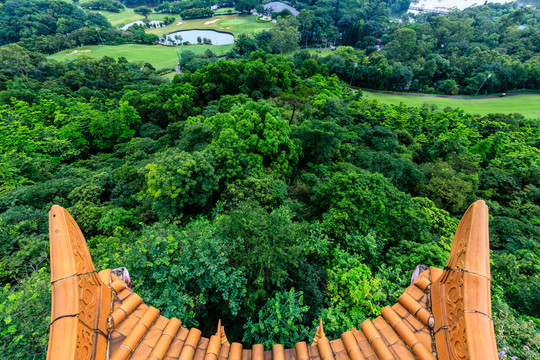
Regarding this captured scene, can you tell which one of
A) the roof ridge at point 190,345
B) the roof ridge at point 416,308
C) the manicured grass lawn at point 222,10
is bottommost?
the roof ridge at point 190,345

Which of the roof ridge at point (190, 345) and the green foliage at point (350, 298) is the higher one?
the roof ridge at point (190, 345)

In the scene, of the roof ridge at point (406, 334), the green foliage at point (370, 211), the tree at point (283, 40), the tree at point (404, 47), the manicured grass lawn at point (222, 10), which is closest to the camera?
the roof ridge at point (406, 334)

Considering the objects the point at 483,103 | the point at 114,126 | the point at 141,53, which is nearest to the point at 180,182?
the point at 114,126

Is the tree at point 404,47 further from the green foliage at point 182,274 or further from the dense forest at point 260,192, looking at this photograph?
the green foliage at point 182,274

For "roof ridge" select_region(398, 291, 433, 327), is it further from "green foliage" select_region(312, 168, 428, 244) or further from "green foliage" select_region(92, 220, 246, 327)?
"green foliage" select_region(312, 168, 428, 244)

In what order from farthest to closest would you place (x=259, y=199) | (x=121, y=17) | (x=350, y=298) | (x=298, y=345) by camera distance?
(x=121, y=17), (x=259, y=199), (x=350, y=298), (x=298, y=345)

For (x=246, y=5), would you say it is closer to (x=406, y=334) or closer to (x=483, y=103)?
(x=483, y=103)

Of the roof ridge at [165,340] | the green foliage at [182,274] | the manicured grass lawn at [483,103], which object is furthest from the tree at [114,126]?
the manicured grass lawn at [483,103]

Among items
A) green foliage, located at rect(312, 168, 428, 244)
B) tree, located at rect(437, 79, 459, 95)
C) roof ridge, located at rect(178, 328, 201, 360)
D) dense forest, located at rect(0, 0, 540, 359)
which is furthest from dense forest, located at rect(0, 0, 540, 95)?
roof ridge, located at rect(178, 328, 201, 360)
